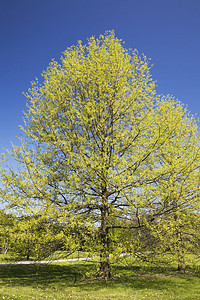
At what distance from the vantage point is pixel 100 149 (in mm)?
9094

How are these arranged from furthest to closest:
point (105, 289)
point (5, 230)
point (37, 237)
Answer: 1. point (105, 289)
2. point (5, 230)
3. point (37, 237)

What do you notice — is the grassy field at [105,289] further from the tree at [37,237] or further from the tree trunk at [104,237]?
the tree at [37,237]

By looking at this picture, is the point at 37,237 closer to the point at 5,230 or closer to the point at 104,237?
the point at 5,230

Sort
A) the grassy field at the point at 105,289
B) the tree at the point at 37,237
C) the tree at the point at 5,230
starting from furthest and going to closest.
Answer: the grassy field at the point at 105,289 → the tree at the point at 5,230 → the tree at the point at 37,237

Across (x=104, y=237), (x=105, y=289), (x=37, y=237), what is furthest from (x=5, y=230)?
(x=105, y=289)

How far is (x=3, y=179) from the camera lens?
7.80 m

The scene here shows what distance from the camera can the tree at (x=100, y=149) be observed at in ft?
24.4

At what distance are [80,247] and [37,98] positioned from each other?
22.2ft

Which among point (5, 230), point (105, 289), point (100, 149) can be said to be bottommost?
point (105, 289)

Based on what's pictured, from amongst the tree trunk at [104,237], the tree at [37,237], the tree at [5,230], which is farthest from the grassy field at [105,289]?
the tree at [5,230]

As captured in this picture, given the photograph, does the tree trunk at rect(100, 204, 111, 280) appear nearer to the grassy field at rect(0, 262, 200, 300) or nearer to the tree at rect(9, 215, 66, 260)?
the grassy field at rect(0, 262, 200, 300)

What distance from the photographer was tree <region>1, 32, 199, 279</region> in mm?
7449

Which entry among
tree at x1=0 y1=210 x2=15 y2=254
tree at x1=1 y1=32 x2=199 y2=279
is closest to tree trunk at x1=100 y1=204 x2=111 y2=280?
tree at x1=1 y1=32 x2=199 y2=279

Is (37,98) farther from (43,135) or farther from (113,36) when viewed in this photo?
(113,36)
